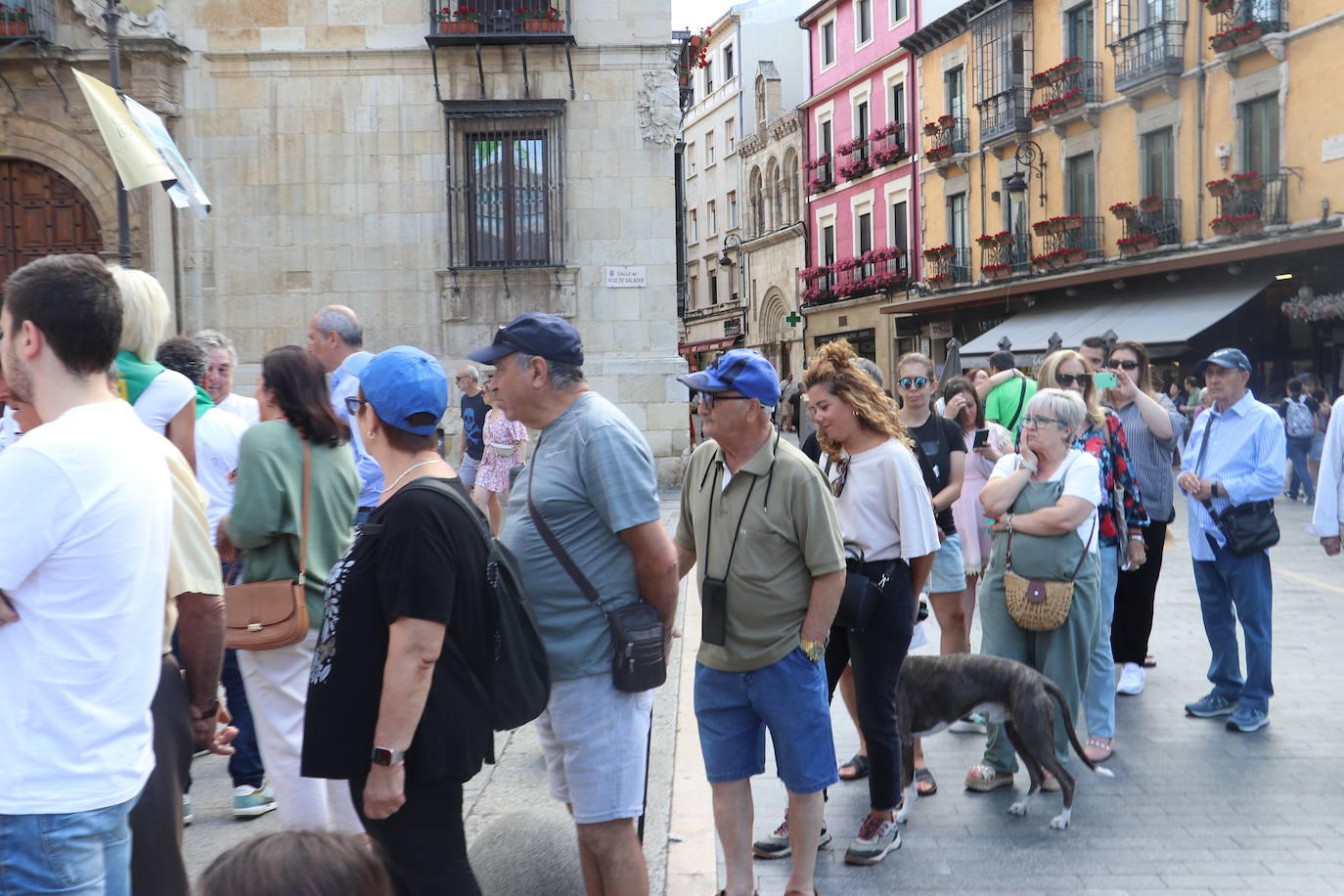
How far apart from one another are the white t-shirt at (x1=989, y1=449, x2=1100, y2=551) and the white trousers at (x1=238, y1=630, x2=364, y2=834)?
10.7 ft

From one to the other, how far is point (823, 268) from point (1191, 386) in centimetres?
2076

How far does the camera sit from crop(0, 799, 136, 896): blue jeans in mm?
2199

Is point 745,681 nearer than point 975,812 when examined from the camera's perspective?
Yes

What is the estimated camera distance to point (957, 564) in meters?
6.21

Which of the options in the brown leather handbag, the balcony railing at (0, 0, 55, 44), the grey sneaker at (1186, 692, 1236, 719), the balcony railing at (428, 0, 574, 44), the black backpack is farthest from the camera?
the balcony railing at (428, 0, 574, 44)

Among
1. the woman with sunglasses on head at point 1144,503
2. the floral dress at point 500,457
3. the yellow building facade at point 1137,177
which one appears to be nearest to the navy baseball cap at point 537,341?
the woman with sunglasses on head at point 1144,503

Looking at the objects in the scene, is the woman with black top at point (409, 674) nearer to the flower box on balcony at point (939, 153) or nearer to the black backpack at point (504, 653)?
the black backpack at point (504, 653)

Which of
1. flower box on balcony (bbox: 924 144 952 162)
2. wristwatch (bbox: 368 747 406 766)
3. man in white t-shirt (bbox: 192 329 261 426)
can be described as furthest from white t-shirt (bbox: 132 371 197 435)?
flower box on balcony (bbox: 924 144 952 162)

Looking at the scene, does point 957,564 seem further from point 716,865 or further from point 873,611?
point 716,865

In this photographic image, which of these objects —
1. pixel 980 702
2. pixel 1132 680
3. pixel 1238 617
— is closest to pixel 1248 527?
pixel 1238 617

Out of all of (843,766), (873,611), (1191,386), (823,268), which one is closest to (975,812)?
(843,766)

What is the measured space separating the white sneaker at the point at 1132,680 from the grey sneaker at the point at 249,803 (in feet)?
Answer: 15.3

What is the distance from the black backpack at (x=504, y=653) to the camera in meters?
2.98

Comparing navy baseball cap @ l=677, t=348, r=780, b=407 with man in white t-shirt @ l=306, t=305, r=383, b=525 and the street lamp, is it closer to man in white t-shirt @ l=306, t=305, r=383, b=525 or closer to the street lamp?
man in white t-shirt @ l=306, t=305, r=383, b=525
